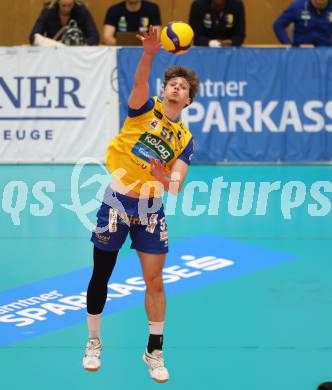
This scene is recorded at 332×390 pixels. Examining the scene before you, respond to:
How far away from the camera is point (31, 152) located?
49.4ft

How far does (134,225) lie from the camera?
5.94m

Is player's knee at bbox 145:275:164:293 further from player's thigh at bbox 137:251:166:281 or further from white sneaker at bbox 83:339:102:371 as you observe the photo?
white sneaker at bbox 83:339:102:371

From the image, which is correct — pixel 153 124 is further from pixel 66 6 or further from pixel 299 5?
pixel 299 5

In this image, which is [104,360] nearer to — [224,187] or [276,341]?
[276,341]

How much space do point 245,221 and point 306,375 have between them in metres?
5.27

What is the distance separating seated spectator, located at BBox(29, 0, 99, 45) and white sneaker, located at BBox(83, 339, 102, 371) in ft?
33.8

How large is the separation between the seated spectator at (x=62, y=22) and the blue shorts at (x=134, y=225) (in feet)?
33.0

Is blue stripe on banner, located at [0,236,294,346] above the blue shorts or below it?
below

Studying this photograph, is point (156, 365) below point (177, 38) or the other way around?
below

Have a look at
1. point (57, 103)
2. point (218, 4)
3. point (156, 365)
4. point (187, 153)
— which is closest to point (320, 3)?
point (218, 4)

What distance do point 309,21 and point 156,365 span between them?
1118 cm

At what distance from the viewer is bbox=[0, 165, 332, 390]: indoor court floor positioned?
20.2 feet

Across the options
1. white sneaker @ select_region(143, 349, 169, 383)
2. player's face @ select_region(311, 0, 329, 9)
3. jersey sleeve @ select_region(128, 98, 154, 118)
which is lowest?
white sneaker @ select_region(143, 349, 169, 383)

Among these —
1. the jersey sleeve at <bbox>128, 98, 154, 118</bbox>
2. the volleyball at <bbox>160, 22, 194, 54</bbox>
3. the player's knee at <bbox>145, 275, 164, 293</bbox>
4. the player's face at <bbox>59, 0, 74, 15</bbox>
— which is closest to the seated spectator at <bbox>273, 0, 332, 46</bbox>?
the player's face at <bbox>59, 0, 74, 15</bbox>
